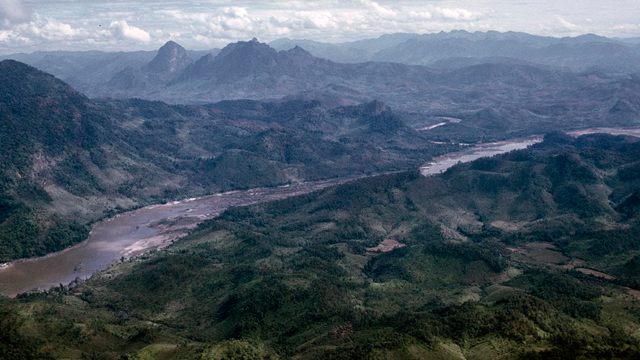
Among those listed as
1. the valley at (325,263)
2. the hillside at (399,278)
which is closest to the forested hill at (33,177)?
the valley at (325,263)

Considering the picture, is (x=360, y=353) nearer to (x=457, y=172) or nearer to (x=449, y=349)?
(x=449, y=349)

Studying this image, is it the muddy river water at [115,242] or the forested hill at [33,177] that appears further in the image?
the forested hill at [33,177]

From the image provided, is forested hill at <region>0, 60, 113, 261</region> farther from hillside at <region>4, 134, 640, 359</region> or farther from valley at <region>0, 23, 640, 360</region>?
hillside at <region>4, 134, 640, 359</region>

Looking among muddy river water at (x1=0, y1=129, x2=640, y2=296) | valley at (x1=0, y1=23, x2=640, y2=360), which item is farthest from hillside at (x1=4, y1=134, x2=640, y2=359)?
muddy river water at (x1=0, y1=129, x2=640, y2=296)

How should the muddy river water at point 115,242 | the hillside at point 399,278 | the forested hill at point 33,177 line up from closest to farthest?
the hillside at point 399,278, the muddy river water at point 115,242, the forested hill at point 33,177

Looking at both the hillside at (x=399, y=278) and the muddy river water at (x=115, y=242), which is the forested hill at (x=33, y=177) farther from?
the hillside at (x=399, y=278)

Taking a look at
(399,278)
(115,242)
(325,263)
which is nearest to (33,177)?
(115,242)

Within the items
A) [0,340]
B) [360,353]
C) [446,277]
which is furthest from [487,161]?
[0,340]
